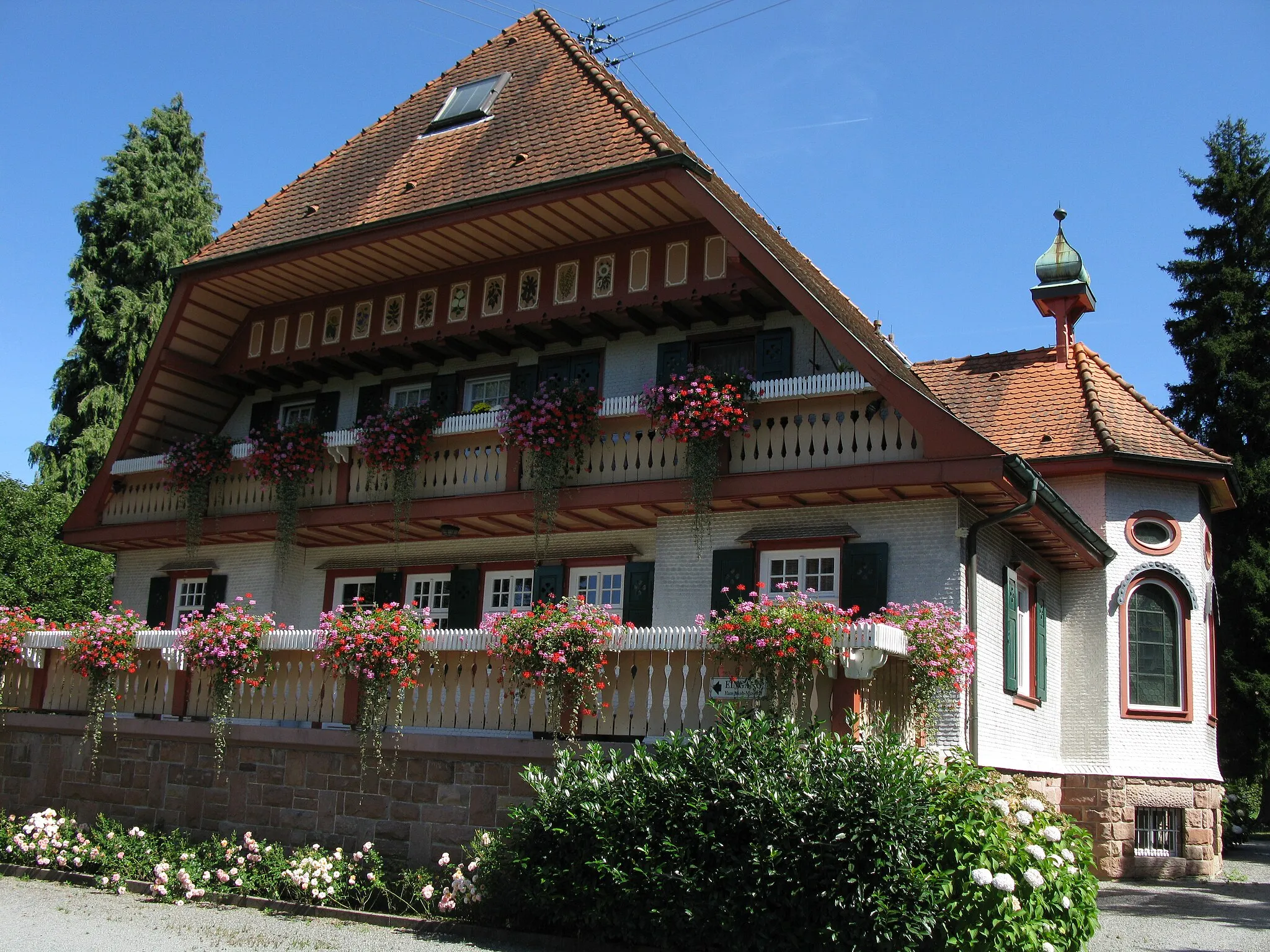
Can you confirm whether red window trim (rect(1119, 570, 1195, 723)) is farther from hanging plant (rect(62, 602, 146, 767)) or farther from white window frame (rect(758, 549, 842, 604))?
hanging plant (rect(62, 602, 146, 767))

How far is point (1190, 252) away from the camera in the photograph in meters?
29.5

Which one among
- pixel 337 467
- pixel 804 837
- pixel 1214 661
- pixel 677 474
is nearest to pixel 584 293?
pixel 677 474

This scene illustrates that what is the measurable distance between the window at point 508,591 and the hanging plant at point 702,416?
10.3 feet

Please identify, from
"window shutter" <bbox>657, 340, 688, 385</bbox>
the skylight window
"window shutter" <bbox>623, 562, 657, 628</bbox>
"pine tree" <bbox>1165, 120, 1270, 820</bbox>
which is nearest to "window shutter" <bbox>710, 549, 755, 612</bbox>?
"window shutter" <bbox>623, 562, 657, 628</bbox>

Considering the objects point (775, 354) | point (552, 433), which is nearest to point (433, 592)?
point (552, 433)

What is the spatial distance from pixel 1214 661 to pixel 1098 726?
310 centimetres

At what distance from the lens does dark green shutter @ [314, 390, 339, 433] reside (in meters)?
18.9

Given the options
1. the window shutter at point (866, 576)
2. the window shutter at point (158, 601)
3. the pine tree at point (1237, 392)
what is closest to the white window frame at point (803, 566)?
the window shutter at point (866, 576)

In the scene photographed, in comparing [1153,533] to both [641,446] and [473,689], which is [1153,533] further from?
[473,689]

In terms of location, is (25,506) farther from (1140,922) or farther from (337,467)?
(1140,922)

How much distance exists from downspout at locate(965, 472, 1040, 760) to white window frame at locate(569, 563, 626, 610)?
4.11 m

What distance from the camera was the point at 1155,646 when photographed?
60.3ft

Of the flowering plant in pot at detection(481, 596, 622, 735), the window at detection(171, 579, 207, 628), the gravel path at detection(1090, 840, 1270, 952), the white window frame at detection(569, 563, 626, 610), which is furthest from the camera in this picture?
the window at detection(171, 579, 207, 628)

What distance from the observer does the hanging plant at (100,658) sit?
15.2m
